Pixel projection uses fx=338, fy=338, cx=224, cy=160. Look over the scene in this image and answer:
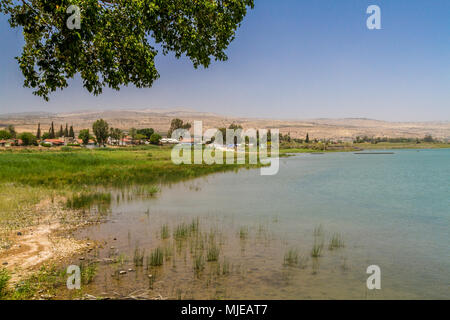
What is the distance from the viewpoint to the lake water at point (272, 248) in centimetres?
953

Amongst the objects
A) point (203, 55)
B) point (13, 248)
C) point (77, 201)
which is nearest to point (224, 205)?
point (77, 201)

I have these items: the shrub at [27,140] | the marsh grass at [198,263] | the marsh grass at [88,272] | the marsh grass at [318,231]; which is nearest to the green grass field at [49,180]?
the marsh grass at [88,272]

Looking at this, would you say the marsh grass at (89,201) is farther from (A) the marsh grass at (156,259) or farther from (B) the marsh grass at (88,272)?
(B) the marsh grass at (88,272)

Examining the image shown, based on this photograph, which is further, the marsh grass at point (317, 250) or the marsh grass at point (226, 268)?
the marsh grass at point (317, 250)

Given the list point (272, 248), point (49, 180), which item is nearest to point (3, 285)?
point (272, 248)

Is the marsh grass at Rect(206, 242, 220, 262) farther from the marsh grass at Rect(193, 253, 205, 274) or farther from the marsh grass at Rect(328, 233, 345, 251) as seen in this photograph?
the marsh grass at Rect(328, 233, 345, 251)

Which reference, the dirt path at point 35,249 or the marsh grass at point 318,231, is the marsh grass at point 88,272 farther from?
the marsh grass at point 318,231

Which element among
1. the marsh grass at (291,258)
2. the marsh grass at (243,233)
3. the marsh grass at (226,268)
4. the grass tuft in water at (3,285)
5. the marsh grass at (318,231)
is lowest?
the marsh grass at (318,231)

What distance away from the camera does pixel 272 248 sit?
13.4 meters

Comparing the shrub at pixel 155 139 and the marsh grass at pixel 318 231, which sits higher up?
the shrub at pixel 155 139

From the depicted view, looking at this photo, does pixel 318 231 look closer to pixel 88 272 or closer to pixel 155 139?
pixel 88 272

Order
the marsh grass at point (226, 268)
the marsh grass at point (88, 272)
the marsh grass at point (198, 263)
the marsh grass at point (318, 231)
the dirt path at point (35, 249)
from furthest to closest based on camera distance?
the marsh grass at point (318, 231) < the marsh grass at point (198, 263) < the marsh grass at point (226, 268) < the dirt path at point (35, 249) < the marsh grass at point (88, 272)

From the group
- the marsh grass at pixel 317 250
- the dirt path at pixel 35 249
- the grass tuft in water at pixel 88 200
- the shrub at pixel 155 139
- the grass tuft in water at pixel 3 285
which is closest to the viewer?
the grass tuft in water at pixel 3 285
